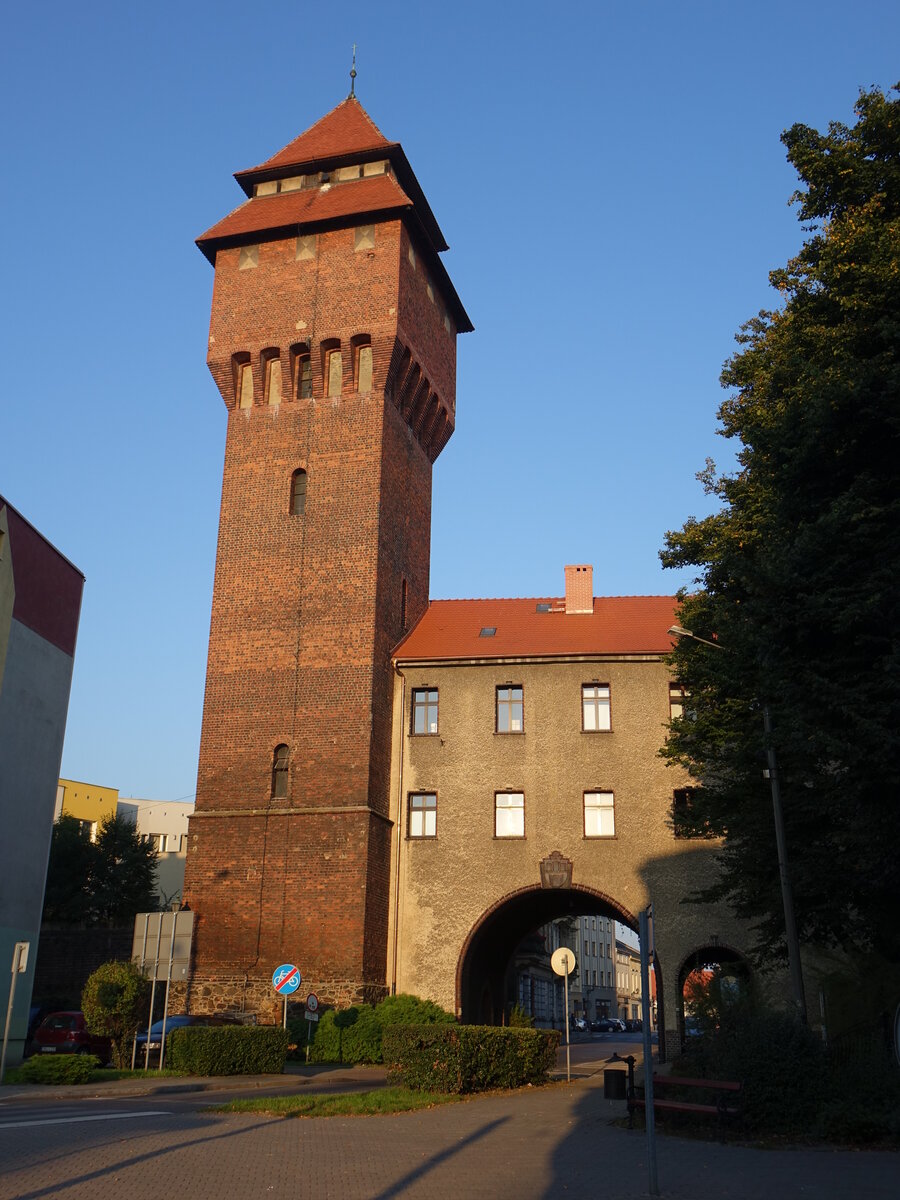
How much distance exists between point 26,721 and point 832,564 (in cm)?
1843

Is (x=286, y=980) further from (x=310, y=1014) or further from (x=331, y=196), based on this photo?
(x=331, y=196)

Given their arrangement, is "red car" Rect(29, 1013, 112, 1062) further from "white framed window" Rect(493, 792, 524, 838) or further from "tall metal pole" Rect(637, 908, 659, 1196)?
"tall metal pole" Rect(637, 908, 659, 1196)

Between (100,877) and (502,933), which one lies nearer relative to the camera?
(502,933)

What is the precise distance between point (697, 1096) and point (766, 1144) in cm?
168

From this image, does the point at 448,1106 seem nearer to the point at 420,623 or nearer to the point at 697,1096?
the point at 697,1096

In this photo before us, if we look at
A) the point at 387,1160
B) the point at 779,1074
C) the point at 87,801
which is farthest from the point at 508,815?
the point at 87,801

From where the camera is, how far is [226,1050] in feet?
70.8

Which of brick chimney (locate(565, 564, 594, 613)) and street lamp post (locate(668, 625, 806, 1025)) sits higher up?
brick chimney (locate(565, 564, 594, 613))

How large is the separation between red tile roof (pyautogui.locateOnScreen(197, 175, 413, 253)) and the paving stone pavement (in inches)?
1033

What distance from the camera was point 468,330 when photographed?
133 ft

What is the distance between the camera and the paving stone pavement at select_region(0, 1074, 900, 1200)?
9.42 m

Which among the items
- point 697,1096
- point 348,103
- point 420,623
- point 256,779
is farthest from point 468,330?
point 697,1096

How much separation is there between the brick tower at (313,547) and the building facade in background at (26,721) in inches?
195

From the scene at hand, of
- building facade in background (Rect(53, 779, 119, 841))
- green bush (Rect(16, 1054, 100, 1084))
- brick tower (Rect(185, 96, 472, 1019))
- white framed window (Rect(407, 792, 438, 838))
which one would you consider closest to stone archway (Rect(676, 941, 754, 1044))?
white framed window (Rect(407, 792, 438, 838))
